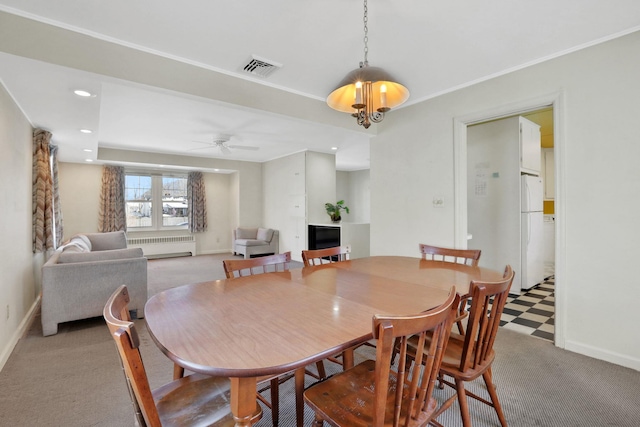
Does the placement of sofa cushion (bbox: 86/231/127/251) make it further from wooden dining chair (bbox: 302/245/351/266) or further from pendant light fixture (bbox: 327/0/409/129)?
pendant light fixture (bbox: 327/0/409/129)

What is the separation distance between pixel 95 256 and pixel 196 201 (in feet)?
15.6

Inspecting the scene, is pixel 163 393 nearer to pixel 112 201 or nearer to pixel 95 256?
pixel 95 256

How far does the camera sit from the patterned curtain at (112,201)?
6.58 meters

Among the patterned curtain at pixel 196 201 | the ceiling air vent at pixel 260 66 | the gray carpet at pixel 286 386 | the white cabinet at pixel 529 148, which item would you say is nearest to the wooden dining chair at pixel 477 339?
the gray carpet at pixel 286 386

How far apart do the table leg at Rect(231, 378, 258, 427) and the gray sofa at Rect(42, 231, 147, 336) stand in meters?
2.85

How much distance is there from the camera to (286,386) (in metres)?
1.97

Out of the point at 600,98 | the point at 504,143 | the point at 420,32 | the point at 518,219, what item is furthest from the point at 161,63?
the point at 518,219

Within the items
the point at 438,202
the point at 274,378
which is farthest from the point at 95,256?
the point at 438,202

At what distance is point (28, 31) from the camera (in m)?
1.94

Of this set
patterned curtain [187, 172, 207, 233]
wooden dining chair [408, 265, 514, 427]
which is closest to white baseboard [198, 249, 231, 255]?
patterned curtain [187, 172, 207, 233]

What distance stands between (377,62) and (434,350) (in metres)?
2.43

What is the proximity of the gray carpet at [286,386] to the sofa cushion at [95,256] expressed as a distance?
2.38 ft

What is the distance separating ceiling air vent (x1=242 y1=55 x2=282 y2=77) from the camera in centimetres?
253

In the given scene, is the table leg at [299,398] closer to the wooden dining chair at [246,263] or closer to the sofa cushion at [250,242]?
the wooden dining chair at [246,263]
